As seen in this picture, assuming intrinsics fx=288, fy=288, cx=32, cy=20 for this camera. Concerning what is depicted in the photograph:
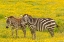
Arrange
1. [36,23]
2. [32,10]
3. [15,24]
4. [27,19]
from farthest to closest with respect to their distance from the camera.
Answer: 1. [32,10]
2. [15,24]
3. [36,23]
4. [27,19]

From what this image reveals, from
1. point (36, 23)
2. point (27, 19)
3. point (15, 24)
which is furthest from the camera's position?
point (15, 24)

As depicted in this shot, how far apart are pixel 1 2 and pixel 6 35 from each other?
19869 mm

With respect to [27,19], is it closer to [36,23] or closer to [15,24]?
[36,23]

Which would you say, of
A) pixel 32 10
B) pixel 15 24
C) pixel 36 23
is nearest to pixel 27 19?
pixel 36 23

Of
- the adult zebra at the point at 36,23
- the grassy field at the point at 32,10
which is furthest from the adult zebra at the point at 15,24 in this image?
the grassy field at the point at 32,10

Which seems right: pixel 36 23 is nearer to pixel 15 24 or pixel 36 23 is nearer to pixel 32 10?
pixel 15 24

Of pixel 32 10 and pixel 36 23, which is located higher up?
pixel 32 10

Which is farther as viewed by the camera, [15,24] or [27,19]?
[15,24]

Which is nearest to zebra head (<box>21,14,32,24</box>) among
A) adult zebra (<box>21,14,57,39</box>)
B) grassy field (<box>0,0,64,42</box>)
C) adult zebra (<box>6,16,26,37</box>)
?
adult zebra (<box>21,14,57,39</box>)

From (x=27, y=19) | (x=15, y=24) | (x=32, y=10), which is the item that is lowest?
(x=15, y=24)

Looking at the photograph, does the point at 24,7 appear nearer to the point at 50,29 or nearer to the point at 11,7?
the point at 11,7

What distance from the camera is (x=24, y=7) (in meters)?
35.4

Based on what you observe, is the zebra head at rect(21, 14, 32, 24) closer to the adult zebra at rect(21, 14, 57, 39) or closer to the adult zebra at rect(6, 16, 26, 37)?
the adult zebra at rect(21, 14, 57, 39)

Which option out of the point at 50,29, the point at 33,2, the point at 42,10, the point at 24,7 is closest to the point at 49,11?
the point at 42,10
